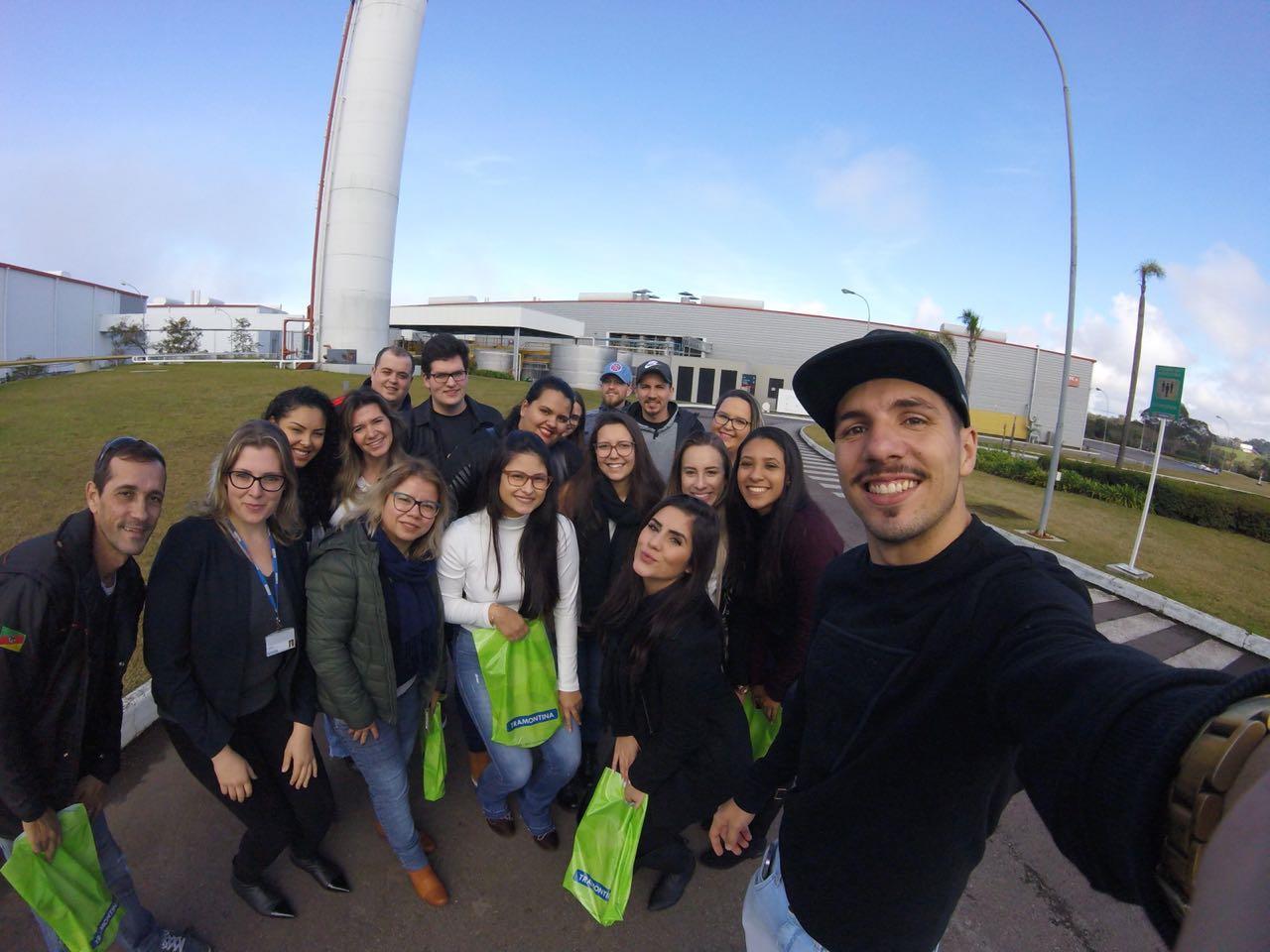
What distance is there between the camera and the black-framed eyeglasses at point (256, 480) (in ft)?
7.39

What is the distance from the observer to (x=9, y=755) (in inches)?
67.3

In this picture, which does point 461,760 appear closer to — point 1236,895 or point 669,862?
point 669,862

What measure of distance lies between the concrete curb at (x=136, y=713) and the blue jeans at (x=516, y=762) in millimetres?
2034

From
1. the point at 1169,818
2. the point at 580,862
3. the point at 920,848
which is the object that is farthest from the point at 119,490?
the point at 1169,818

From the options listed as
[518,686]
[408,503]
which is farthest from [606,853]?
[408,503]

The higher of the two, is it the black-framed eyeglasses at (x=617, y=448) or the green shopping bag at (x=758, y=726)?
the black-framed eyeglasses at (x=617, y=448)

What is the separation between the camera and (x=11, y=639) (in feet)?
5.52

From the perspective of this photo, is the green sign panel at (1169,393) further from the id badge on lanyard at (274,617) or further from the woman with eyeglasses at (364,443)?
the id badge on lanyard at (274,617)

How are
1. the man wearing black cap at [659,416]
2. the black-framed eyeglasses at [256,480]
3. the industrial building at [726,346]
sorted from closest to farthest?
the black-framed eyeglasses at [256,480]
the man wearing black cap at [659,416]
the industrial building at [726,346]

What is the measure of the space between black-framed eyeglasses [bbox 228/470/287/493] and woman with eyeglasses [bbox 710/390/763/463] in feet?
8.65

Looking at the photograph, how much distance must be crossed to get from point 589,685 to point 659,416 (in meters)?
2.36

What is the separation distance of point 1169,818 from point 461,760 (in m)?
3.61

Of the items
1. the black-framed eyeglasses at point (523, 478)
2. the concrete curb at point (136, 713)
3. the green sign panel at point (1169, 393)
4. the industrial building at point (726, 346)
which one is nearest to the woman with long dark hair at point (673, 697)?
the black-framed eyeglasses at point (523, 478)

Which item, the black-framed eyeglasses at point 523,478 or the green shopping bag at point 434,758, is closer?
the black-framed eyeglasses at point 523,478
